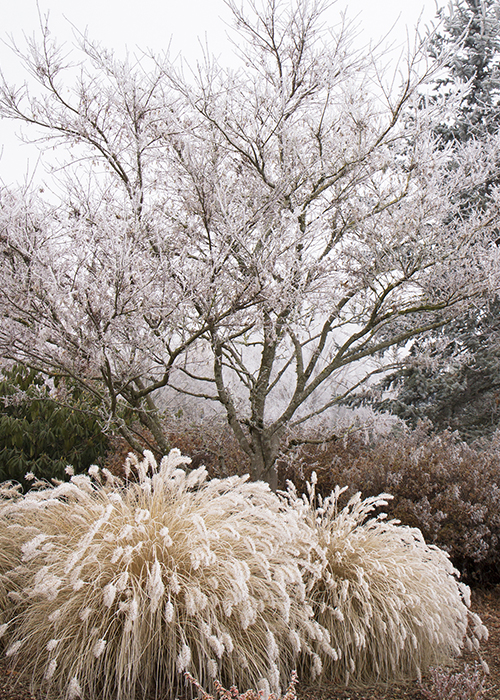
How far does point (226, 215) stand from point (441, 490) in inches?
125

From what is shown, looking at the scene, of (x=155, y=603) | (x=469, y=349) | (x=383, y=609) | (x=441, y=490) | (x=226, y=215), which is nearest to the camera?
(x=155, y=603)

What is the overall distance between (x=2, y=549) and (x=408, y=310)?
340 centimetres

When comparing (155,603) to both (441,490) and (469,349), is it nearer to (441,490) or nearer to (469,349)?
(441,490)

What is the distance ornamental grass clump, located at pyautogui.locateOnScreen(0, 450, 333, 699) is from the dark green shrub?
2.88 m

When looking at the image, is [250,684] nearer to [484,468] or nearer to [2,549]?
[2,549]

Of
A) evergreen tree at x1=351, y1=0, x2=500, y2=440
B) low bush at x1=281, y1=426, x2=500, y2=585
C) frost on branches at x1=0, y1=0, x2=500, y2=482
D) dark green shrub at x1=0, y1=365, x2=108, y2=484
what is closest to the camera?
frost on branches at x1=0, y1=0, x2=500, y2=482

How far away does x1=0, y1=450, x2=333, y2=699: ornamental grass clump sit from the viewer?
2.32m

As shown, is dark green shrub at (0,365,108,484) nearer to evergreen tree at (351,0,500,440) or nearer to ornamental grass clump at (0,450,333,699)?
ornamental grass clump at (0,450,333,699)

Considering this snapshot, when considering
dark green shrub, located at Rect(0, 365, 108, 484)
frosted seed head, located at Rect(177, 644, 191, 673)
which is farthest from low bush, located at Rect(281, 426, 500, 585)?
dark green shrub, located at Rect(0, 365, 108, 484)

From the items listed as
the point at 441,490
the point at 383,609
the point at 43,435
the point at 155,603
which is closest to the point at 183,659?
the point at 155,603

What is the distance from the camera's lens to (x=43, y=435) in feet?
19.2

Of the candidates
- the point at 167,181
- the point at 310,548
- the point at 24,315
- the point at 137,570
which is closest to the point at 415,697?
the point at 310,548

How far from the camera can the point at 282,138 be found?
4.12m

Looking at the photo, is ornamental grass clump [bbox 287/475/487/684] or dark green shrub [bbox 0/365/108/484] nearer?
ornamental grass clump [bbox 287/475/487/684]
